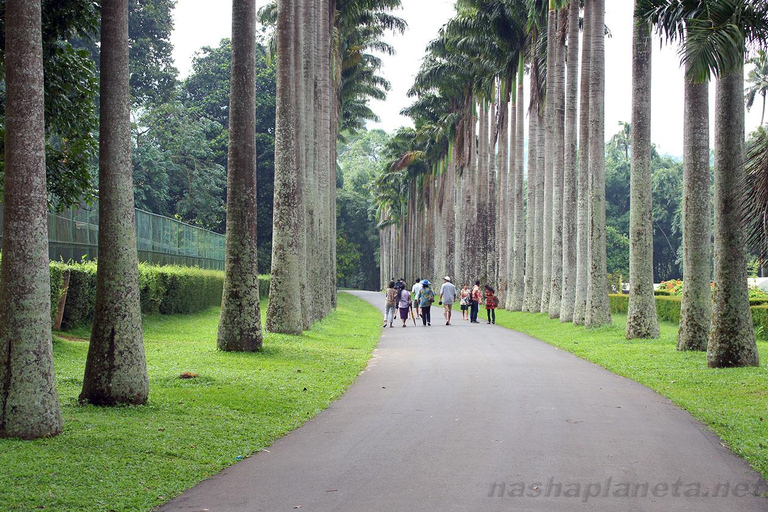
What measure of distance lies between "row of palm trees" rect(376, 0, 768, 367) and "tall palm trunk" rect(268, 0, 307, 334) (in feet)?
27.2

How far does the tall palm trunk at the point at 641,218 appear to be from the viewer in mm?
20922

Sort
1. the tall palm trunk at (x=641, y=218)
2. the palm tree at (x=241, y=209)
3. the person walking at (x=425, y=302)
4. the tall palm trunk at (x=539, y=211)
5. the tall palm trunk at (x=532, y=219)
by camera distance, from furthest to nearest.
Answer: the tall palm trunk at (x=532, y=219) < the tall palm trunk at (x=539, y=211) < the person walking at (x=425, y=302) < the tall palm trunk at (x=641, y=218) < the palm tree at (x=241, y=209)

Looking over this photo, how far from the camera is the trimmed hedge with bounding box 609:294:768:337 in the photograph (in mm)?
25156

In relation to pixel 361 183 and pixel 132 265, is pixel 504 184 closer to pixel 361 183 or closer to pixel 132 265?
pixel 132 265

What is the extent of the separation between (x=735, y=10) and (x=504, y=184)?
30.6m

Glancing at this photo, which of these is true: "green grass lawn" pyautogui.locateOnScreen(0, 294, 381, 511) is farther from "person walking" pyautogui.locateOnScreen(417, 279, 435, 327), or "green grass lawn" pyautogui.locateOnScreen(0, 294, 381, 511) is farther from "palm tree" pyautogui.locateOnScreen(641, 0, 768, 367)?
"person walking" pyautogui.locateOnScreen(417, 279, 435, 327)

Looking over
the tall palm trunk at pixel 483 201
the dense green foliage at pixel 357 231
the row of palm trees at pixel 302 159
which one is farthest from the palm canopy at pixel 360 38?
the dense green foliage at pixel 357 231

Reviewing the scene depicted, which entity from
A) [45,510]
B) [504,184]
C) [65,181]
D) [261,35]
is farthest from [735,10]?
[261,35]

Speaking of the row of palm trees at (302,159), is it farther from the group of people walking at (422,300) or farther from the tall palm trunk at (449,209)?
the tall palm trunk at (449,209)

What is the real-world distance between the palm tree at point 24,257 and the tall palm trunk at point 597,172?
18.7 metres

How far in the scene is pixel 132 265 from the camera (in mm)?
10586

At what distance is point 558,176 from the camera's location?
31.1 metres

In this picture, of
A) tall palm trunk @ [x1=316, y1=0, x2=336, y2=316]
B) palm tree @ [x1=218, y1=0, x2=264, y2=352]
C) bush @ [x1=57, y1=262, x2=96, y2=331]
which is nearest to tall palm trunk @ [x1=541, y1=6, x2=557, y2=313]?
tall palm trunk @ [x1=316, y1=0, x2=336, y2=316]

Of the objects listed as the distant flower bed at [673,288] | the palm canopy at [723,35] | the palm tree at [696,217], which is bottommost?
the distant flower bed at [673,288]
